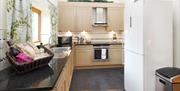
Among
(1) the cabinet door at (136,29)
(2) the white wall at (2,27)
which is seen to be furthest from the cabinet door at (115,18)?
(2) the white wall at (2,27)

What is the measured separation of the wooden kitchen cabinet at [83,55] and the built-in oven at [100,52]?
0.14 meters

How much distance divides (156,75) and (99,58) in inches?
150

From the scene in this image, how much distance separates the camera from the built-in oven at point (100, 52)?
659cm

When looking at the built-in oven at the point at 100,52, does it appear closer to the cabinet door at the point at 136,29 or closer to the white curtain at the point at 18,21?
the cabinet door at the point at 136,29

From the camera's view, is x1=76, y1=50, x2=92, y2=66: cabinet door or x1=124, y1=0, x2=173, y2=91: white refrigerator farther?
x1=76, y1=50, x2=92, y2=66: cabinet door

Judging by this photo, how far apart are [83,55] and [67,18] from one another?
1433mm

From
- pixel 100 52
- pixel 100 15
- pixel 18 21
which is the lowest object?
pixel 100 52

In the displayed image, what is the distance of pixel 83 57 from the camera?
6602mm

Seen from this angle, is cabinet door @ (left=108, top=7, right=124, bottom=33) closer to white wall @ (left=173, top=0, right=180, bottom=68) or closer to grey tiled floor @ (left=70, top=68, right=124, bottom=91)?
grey tiled floor @ (left=70, top=68, right=124, bottom=91)

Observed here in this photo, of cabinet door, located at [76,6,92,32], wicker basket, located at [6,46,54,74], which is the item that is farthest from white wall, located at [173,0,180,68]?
cabinet door, located at [76,6,92,32]

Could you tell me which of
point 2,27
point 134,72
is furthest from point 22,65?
point 134,72

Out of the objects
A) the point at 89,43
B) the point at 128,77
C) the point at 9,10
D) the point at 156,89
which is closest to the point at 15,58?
the point at 9,10

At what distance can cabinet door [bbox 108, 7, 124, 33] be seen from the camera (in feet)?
22.7

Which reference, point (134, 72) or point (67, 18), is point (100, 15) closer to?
point (67, 18)
